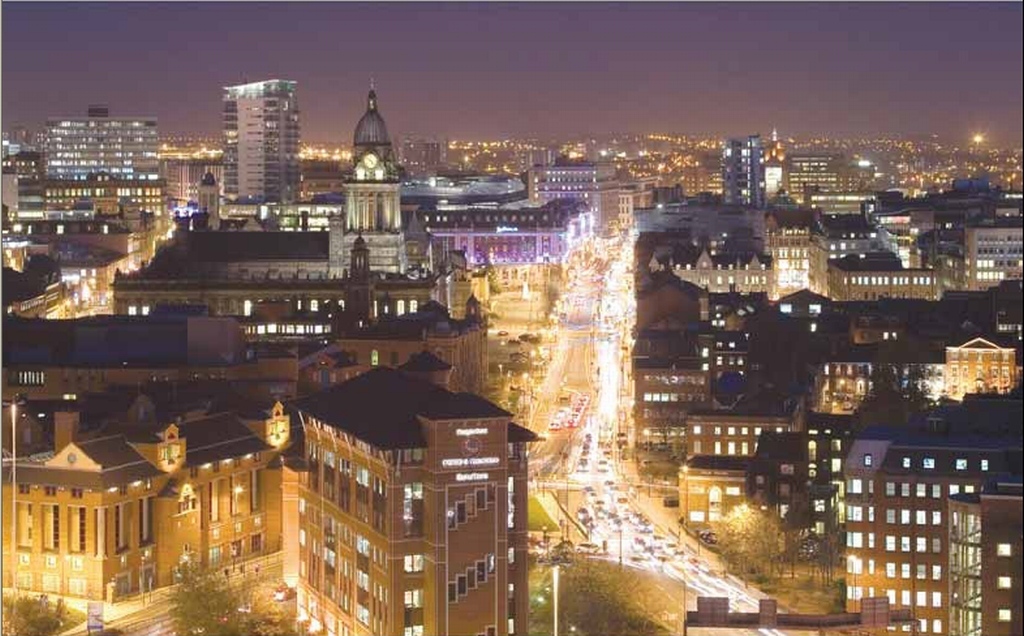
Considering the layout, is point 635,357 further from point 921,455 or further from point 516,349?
point 921,455

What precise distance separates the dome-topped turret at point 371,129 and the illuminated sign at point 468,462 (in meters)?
19.0

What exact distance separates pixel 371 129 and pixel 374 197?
1.04m

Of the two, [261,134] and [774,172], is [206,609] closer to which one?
[261,134]

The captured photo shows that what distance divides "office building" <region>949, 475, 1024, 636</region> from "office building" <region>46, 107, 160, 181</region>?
47.2m

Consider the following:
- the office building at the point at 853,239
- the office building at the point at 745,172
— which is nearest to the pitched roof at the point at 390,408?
the office building at the point at 853,239

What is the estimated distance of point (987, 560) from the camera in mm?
12016

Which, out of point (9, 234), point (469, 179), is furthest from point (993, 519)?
point (469, 179)

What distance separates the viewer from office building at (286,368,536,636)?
14.1 meters

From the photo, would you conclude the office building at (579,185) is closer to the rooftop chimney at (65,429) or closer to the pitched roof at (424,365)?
the pitched roof at (424,365)

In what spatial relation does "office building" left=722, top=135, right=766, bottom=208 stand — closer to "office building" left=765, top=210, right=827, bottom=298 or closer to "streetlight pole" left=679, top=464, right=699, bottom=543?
"office building" left=765, top=210, right=827, bottom=298

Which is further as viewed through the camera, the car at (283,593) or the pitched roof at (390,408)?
the car at (283,593)

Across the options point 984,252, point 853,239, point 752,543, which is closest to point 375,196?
point 984,252

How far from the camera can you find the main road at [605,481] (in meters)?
17.0

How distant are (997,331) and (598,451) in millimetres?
4832
